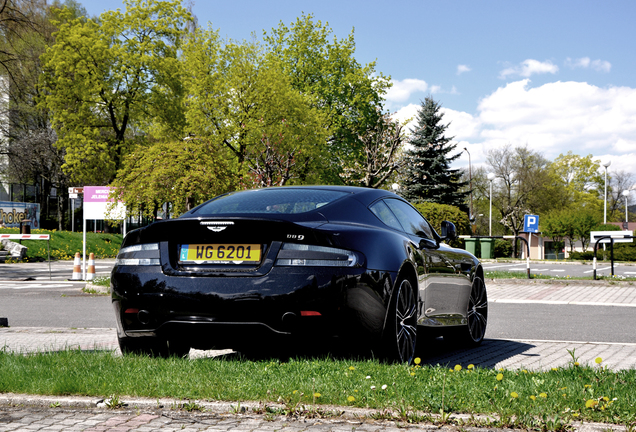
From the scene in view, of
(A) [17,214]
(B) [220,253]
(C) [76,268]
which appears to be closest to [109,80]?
(A) [17,214]

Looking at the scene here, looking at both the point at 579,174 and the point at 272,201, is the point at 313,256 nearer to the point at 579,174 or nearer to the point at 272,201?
the point at 272,201

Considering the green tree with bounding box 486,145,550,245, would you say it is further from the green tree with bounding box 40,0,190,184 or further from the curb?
the curb

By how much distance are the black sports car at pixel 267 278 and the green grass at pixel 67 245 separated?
2743 centimetres

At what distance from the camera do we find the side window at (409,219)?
6.16m

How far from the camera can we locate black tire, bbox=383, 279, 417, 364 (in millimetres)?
5148

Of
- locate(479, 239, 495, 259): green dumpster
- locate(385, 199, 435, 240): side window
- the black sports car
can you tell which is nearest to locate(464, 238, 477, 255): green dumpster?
locate(479, 239, 495, 259): green dumpster

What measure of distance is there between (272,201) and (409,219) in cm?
148

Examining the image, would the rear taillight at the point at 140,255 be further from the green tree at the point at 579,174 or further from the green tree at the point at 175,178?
the green tree at the point at 579,174

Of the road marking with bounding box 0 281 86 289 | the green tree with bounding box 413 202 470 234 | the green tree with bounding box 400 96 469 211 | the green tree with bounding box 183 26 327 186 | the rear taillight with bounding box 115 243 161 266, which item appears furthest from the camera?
the green tree with bounding box 400 96 469 211

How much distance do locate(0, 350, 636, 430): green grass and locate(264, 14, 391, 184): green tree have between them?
40.8m

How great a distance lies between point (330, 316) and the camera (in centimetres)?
471

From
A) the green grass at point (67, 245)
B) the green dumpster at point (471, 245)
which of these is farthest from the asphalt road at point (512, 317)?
the green dumpster at point (471, 245)

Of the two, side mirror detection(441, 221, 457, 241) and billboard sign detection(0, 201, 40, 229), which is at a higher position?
billboard sign detection(0, 201, 40, 229)

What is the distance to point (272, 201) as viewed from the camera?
18.2ft
